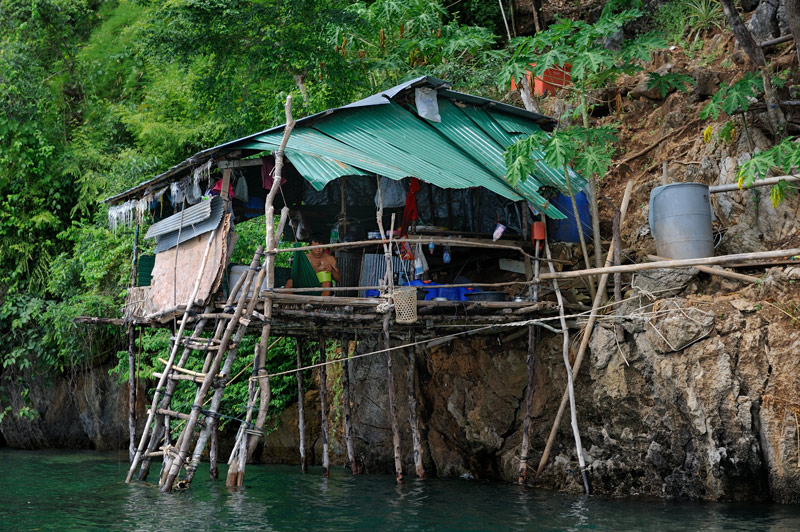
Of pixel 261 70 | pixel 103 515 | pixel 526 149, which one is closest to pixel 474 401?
pixel 526 149

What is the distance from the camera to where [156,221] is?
15242 millimetres

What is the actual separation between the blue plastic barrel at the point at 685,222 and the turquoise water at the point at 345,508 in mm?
3692

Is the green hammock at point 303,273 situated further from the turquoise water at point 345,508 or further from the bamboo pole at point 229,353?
the turquoise water at point 345,508

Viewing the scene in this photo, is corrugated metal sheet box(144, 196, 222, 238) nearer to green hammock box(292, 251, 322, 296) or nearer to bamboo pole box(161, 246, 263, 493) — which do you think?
bamboo pole box(161, 246, 263, 493)

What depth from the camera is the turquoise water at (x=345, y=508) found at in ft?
32.4

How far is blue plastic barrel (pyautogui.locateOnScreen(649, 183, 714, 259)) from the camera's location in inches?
486

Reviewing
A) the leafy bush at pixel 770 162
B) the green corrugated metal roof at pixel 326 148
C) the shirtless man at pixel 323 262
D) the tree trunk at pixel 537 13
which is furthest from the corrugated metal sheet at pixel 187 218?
the tree trunk at pixel 537 13

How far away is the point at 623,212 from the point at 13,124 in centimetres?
1548

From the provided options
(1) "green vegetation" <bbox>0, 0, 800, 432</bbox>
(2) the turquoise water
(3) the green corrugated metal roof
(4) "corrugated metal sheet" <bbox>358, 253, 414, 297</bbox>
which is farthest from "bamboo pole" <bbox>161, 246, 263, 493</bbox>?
(1) "green vegetation" <bbox>0, 0, 800, 432</bbox>

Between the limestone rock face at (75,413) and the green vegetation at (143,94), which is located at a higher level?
the green vegetation at (143,94)

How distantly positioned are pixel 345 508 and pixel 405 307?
2.89 metres

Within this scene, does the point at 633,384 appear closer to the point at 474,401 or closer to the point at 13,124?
the point at 474,401

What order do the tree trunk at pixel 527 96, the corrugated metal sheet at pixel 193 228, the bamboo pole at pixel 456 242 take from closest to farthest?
the bamboo pole at pixel 456 242, the corrugated metal sheet at pixel 193 228, the tree trunk at pixel 527 96

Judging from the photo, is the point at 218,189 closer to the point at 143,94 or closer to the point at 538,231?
the point at 538,231
